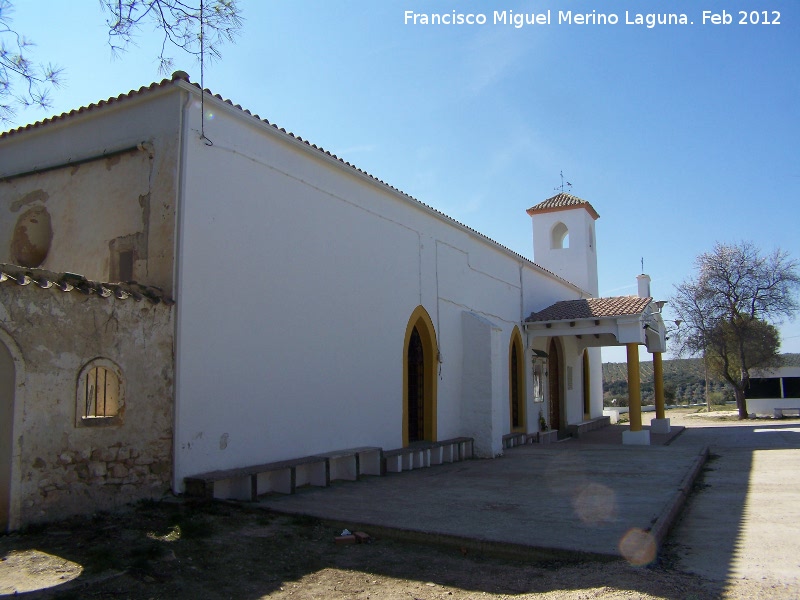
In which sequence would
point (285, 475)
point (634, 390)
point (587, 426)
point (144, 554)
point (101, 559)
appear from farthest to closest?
point (587, 426)
point (634, 390)
point (285, 475)
point (144, 554)
point (101, 559)

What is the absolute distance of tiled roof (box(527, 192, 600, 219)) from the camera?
2461 cm

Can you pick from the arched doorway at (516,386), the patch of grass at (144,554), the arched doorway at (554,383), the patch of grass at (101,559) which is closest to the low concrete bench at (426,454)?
the arched doorway at (516,386)

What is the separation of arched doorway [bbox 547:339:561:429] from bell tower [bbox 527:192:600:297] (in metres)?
4.91

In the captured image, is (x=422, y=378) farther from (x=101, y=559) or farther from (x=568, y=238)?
(x=568, y=238)

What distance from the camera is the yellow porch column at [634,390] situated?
15969 millimetres

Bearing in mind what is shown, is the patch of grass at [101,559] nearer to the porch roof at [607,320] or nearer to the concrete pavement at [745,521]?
the concrete pavement at [745,521]

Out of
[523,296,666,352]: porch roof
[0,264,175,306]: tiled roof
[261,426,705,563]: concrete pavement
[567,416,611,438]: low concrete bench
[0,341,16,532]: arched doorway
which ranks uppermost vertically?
[523,296,666,352]: porch roof

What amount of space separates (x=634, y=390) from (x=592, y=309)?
263 cm

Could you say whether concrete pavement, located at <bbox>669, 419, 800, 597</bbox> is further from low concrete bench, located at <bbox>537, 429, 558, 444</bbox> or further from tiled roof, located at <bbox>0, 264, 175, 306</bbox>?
tiled roof, located at <bbox>0, 264, 175, 306</bbox>

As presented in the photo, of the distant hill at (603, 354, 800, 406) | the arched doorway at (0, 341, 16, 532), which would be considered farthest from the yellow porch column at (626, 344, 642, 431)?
the distant hill at (603, 354, 800, 406)

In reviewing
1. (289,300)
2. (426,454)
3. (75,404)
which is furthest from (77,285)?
(426,454)

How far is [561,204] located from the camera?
24.8 m

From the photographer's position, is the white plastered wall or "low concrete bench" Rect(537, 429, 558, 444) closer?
the white plastered wall

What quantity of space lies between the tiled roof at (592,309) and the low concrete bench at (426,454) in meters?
5.35
